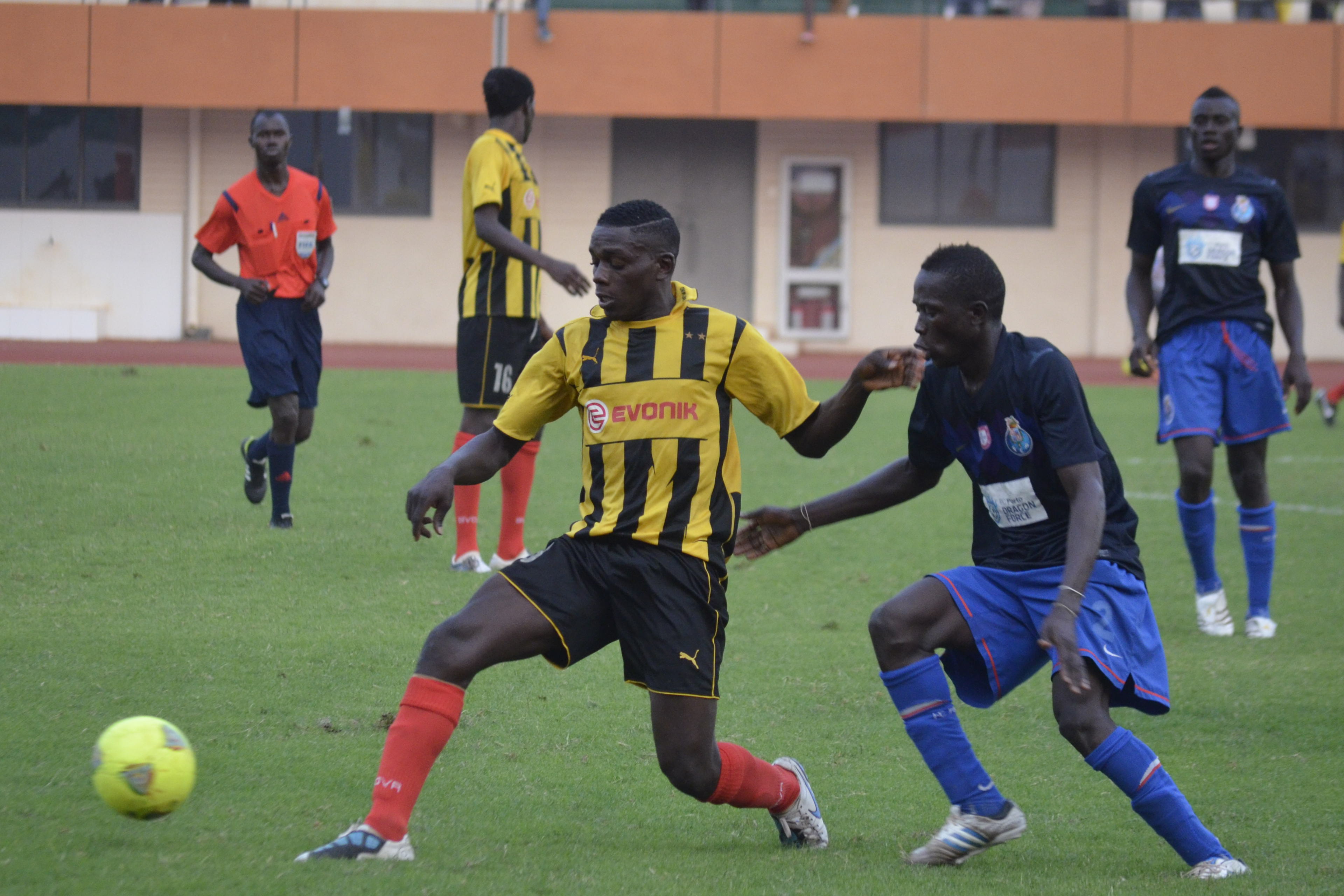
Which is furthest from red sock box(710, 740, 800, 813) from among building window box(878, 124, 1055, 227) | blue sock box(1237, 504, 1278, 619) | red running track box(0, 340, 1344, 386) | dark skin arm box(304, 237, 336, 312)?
building window box(878, 124, 1055, 227)

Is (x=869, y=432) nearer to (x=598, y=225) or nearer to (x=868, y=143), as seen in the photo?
(x=598, y=225)

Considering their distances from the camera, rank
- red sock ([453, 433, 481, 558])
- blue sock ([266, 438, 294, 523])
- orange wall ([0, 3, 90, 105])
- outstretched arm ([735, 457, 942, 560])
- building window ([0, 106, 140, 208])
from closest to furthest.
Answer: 1. outstretched arm ([735, 457, 942, 560])
2. red sock ([453, 433, 481, 558])
3. blue sock ([266, 438, 294, 523])
4. orange wall ([0, 3, 90, 105])
5. building window ([0, 106, 140, 208])

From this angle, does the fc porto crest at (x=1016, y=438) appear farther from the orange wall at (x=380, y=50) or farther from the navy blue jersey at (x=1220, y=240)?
the orange wall at (x=380, y=50)

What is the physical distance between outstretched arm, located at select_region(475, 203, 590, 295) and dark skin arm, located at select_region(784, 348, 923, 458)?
8.46ft

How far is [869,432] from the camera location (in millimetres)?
13734

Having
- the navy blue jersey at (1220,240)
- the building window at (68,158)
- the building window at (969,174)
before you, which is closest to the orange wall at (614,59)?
the building window at (969,174)

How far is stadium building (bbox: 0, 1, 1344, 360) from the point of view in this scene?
74.8 ft

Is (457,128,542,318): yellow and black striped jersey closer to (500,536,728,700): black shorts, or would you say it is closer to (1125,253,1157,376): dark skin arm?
A: (1125,253,1157,376): dark skin arm

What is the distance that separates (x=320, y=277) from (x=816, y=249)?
17.1 m

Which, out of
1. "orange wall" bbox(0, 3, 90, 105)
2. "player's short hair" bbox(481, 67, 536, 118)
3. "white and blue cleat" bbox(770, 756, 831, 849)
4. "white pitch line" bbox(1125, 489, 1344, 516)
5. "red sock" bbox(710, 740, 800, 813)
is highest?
"orange wall" bbox(0, 3, 90, 105)

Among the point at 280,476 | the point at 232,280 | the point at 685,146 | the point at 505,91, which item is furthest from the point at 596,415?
the point at 685,146

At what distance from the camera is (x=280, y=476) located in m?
8.22

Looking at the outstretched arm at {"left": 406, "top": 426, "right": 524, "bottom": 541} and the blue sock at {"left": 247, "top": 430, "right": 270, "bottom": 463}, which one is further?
the blue sock at {"left": 247, "top": 430, "right": 270, "bottom": 463}

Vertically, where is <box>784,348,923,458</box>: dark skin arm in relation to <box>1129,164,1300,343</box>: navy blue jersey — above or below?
below
